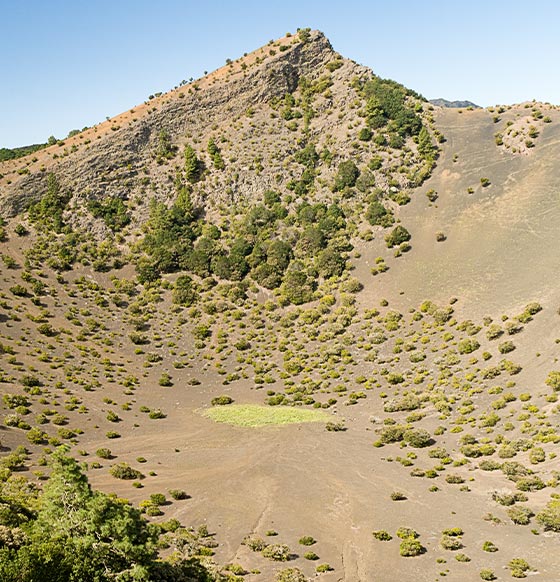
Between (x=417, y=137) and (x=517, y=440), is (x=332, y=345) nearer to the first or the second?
(x=517, y=440)

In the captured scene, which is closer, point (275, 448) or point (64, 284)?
point (275, 448)

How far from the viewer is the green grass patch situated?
188 feet

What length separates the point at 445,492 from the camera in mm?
38906

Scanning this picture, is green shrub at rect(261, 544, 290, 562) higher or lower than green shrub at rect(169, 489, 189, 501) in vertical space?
higher

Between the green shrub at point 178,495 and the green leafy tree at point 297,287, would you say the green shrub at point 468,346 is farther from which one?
the green shrub at point 178,495

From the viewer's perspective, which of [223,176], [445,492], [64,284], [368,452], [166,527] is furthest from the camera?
[223,176]

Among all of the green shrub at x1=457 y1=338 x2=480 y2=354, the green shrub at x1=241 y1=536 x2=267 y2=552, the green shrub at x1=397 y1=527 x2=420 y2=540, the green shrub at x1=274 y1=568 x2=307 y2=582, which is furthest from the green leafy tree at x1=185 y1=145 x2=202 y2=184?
the green shrub at x1=274 y1=568 x2=307 y2=582

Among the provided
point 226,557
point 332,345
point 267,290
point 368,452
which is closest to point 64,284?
point 267,290

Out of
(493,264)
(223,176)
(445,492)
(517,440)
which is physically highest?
(223,176)

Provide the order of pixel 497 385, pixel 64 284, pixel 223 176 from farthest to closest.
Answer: pixel 223 176 < pixel 64 284 < pixel 497 385

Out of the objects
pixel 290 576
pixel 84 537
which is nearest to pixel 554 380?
pixel 290 576

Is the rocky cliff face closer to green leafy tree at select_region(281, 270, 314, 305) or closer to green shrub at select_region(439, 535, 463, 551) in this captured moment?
green leafy tree at select_region(281, 270, 314, 305)

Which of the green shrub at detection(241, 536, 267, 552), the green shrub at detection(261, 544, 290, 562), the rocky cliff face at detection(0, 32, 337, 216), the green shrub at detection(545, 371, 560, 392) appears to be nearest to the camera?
the green shrub at detection(261, 544, 290, 562)

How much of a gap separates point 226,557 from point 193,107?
104 m
